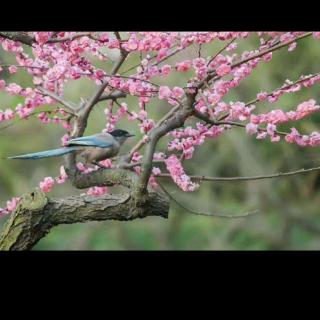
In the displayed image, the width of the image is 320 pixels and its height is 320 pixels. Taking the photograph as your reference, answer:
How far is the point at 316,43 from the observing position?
5344 mm

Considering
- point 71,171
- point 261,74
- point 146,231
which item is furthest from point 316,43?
point 71,171

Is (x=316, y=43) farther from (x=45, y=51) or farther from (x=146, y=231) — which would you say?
(x=45, y=51)

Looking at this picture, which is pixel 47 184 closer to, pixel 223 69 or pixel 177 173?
pixel 177 173

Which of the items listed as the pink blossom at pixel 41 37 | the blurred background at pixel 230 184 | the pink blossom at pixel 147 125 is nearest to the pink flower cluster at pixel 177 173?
the pink blossom at pixel 147 125

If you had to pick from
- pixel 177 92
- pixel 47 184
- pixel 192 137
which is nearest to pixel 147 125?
pixel 192 137

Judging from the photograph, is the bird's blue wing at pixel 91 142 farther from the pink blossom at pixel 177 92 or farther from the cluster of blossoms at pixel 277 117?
the cluster of blossoms at pixel 277 117

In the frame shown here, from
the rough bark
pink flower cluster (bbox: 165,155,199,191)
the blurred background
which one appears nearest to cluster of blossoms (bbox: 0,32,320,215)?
pink flower cluster (bbox: 165,155,199,191)

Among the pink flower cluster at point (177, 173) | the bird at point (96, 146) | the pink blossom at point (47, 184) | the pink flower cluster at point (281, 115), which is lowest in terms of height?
the pink blossom at point (47, 184)

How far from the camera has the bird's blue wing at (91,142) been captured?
7.75 feet

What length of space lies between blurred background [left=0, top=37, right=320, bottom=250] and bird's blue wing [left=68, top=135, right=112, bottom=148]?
223 cm

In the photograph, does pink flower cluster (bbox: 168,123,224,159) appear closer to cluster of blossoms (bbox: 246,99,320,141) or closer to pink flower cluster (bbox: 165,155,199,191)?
pink flower cluster (bbox: 165,155,199,191)

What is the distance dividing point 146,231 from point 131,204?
3568mm

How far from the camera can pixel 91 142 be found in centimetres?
243

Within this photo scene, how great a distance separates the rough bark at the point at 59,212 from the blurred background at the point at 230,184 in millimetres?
2554
